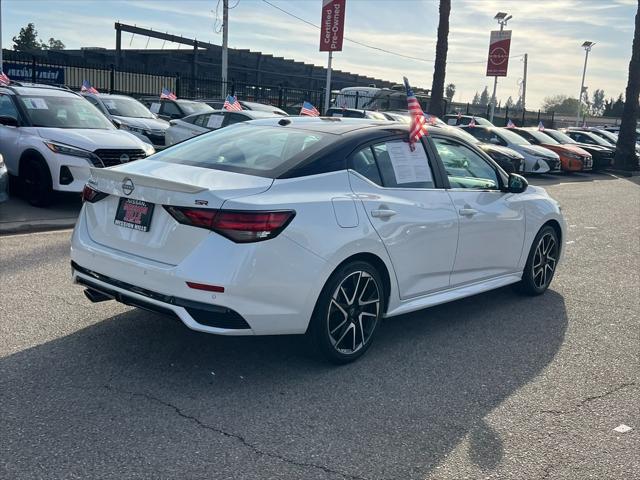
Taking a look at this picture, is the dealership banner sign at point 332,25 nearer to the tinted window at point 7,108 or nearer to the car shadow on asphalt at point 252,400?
the tinted window at point 7,108

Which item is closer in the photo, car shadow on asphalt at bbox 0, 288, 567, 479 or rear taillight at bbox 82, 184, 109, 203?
car shadow on asphalt at bbox 0, 288, 567, 479

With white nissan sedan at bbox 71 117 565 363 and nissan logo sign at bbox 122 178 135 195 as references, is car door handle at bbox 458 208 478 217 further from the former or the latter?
nissan logo sign at bbox 122 178 135 195

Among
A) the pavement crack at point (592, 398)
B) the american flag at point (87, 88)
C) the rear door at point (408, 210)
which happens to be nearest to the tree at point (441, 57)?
the american flag at point (87, 88)

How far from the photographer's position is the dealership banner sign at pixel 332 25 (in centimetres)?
2303

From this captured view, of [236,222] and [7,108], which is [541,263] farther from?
[7,108]

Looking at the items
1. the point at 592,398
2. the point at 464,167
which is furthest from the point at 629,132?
the point at 592,398

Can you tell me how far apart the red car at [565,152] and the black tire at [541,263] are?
56.5 feet

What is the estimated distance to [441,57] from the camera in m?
23.4

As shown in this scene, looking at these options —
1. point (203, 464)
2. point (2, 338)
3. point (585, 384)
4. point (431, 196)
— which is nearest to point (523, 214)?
point (431, 196)

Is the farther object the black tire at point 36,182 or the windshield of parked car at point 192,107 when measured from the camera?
the windshield of parked car at point 192,107

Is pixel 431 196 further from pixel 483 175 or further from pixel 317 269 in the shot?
pixel 317 269

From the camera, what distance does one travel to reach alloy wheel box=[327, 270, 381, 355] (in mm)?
4250

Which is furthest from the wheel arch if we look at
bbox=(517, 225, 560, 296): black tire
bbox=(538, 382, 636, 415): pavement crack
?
bbox=(517, 225, 560, 296): black tire

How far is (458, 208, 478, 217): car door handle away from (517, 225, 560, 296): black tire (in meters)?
1.21
